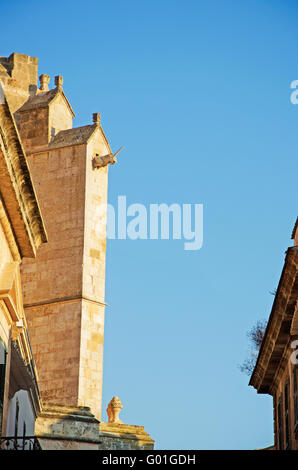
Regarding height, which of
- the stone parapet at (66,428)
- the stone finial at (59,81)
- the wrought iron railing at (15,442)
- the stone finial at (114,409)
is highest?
the stone finial at (59,81)

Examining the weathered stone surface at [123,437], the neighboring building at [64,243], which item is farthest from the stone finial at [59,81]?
the weathered stone surface at [123,437]

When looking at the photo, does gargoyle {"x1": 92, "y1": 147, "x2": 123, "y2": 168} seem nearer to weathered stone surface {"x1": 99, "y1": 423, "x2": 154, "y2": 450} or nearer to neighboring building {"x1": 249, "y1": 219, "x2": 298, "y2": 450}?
weathered stone surface {"x1": 99, "y1": 423, "x2": 154, "y2": 450}

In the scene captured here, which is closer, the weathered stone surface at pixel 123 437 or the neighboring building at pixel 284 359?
the neighboring building at pixel 284 359

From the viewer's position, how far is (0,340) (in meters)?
17.9

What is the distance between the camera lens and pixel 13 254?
1966 cm

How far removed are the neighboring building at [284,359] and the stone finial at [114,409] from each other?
21.2 ft

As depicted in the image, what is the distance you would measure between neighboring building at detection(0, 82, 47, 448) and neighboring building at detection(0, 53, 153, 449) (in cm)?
1202

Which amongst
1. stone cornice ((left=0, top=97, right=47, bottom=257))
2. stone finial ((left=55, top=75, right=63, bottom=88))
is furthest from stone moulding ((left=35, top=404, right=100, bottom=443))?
stone finial ((left=55, top=75, right=63, bottom=88))

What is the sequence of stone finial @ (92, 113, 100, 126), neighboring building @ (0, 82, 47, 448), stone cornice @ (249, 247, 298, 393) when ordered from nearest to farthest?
neighboring building @ (0, 82, 47, 448) < stone cornice @ (249, 247, 298, 393) < stone finial @ (92, 113, 100, 126)

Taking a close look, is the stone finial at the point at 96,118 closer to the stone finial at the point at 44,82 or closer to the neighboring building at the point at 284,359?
the stone finial at the point at 44,82

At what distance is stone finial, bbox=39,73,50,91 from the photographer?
37375 millimetres

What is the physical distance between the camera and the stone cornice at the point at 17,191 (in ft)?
54.5
